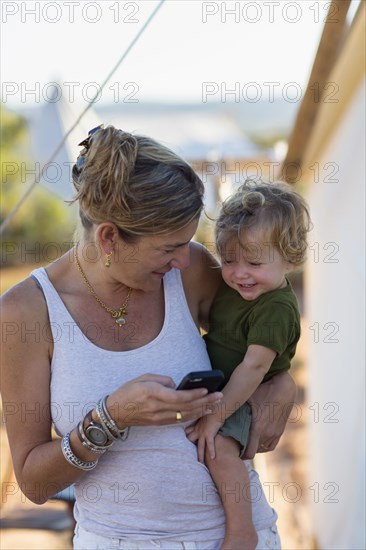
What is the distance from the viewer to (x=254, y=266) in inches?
73.8

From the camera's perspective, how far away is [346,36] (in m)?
2.99

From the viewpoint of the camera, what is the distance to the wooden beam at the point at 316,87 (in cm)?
275

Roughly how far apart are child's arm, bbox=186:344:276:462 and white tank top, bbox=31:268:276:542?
0.12 ft

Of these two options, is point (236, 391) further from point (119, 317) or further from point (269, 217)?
point (269, 217)

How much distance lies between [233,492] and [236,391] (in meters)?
0.23

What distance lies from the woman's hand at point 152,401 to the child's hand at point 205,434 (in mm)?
184

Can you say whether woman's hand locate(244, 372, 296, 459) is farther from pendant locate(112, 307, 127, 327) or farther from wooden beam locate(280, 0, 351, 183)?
wooden beam locate(280, 0, 351, 183)

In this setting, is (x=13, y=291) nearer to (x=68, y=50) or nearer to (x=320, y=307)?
(x=320, y=307)

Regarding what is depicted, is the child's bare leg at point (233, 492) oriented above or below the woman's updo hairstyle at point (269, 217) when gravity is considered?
below

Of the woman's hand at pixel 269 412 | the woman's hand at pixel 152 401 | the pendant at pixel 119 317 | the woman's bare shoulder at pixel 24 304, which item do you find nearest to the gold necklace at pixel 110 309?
the pendant at pixel 119 317

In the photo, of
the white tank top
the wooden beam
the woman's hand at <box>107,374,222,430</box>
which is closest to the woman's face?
the white tank top

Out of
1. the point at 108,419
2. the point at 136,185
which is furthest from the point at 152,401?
the point at 136,185

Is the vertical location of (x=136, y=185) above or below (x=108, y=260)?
above

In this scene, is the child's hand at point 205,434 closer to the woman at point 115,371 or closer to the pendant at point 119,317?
the woman at point 115,371
